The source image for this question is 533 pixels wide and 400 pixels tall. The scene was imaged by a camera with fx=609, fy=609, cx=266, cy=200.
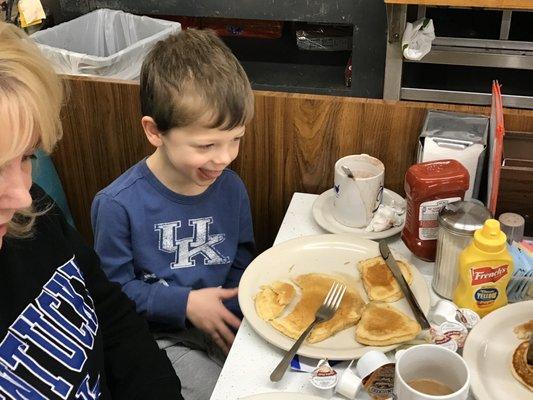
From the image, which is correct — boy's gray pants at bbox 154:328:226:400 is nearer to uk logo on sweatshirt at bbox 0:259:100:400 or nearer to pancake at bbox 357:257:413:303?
uk logo on sweatshirt at bbox 0:259:100:400

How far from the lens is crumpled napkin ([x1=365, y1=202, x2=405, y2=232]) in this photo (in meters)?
1.38

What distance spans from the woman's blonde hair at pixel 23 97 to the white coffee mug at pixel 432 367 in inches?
23.8

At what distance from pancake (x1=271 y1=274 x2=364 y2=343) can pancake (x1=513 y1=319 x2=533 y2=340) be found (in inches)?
10.7

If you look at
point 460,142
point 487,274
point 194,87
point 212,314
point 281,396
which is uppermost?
point 194,87

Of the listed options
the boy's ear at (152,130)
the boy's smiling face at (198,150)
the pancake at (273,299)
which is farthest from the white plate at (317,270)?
the boy's ear at (152,130)

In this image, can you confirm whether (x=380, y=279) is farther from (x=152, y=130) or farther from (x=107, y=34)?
(x=107, y=34)

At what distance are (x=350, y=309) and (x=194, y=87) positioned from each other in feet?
1.78

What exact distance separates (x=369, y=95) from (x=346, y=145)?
1.37 meters

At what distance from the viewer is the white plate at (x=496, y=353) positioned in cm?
96

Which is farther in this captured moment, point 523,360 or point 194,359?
point 194,359

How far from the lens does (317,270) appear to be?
4.12 ft

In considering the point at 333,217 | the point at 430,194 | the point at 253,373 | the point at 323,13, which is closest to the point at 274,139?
the point at 333,217

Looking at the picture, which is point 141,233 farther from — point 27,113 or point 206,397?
point 27,113

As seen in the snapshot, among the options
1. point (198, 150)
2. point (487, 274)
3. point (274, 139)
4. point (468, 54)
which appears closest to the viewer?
point (487, 274)
